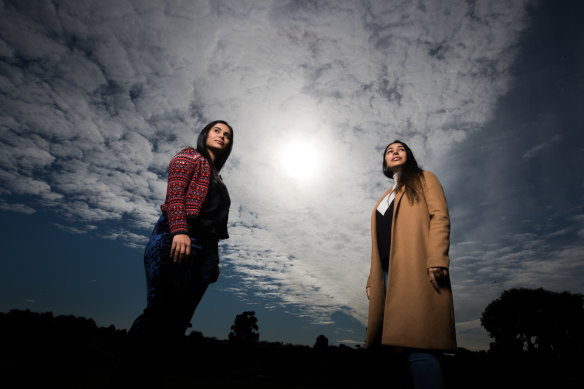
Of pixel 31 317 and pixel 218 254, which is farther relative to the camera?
pixel 31 317

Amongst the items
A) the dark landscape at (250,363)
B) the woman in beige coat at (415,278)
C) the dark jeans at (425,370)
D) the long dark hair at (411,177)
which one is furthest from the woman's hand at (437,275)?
the dark landscape at (250,363)

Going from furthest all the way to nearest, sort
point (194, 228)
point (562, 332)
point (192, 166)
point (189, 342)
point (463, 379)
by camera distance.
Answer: point (562, 332) → point (189, 342) → point (463, 379) → point (192, 166) → point (194, 228)

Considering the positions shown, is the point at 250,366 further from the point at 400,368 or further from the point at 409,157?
the point at 409,157

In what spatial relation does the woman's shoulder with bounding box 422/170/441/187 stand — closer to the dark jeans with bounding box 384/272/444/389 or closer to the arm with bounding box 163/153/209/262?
the dark jeans with bounding box 384/272/444/389

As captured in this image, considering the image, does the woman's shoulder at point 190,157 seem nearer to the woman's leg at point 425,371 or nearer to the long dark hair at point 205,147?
the long dark hair at point 205,147

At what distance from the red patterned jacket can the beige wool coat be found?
179 cm

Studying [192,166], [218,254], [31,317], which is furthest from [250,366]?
[192,166]

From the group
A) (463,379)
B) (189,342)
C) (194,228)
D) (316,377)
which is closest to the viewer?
(194,228)

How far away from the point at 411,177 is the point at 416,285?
1137mm

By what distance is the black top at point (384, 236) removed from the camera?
2.68 m

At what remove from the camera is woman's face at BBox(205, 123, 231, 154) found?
2.56 metres

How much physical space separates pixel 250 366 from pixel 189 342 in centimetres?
200

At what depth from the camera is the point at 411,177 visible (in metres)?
2.72

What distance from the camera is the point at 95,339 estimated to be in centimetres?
674
